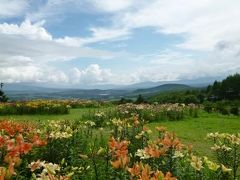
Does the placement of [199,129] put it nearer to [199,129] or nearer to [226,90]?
[199,129]

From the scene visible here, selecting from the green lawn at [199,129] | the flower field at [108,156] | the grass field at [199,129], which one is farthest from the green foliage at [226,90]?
the flower field at [108,156]

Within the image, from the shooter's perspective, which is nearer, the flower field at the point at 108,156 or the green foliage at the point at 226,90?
the flower field at the point at 108,156

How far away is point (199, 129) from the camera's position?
54.9ft

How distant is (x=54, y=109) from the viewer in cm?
2308

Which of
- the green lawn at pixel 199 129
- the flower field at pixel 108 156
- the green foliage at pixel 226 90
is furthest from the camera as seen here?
the green foliage at pixel 226 90

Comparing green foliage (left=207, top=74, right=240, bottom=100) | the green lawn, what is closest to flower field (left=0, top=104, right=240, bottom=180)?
the green lawn

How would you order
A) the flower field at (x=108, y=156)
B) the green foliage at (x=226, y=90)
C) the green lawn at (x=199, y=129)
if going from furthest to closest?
the green foliage at (x=226, y=90) < the green lawn at (x=199, y=129) < the flower field at (x=108, y=156)

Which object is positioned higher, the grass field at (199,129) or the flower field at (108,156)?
the flower field at (108,156)

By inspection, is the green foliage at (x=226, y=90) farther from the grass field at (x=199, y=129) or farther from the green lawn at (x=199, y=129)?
the green lawn at (x=199, y=129)

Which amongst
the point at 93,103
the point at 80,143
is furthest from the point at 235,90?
the point at 80,143

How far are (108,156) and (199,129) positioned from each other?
11490 millimetres

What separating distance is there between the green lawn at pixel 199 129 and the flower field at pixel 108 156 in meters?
2.89

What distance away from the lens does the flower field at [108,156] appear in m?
4.60

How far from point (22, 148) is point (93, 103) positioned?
24.0 metres
